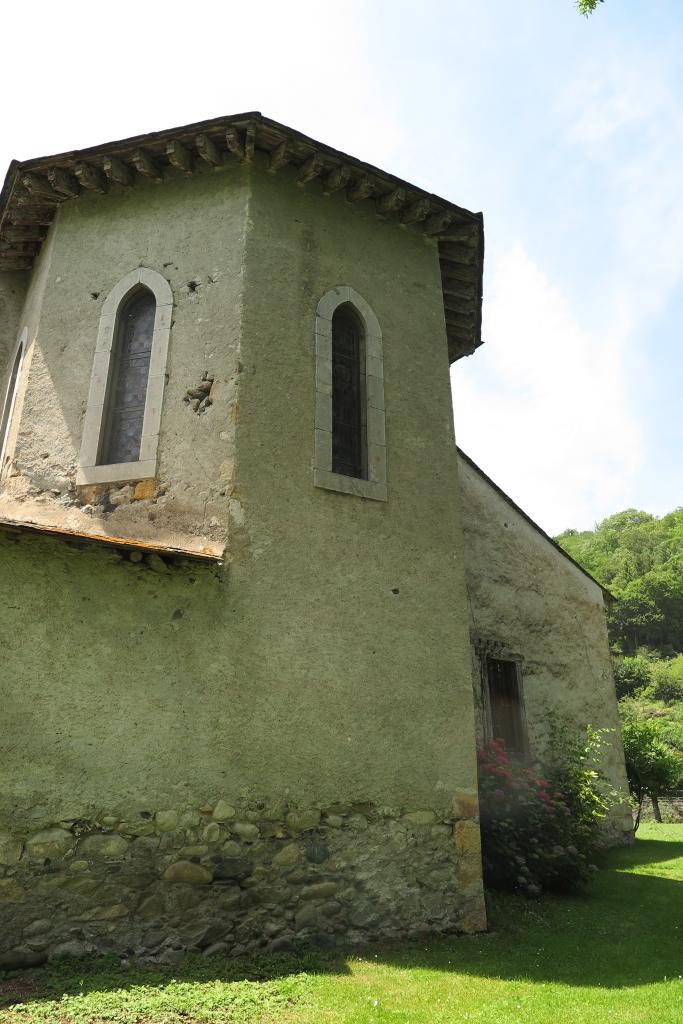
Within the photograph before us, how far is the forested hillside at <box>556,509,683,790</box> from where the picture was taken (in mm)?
54594

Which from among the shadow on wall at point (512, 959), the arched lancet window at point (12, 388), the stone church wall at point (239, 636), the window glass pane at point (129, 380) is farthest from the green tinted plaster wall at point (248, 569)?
the shadow on wall at point (512, 959)

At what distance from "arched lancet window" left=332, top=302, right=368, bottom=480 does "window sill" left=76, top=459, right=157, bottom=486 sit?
1.88 meters

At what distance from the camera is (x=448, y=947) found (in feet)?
19.6

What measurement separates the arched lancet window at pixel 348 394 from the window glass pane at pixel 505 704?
463 cm

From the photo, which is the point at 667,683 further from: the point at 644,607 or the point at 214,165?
the point at 214,165

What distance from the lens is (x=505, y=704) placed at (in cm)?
1066

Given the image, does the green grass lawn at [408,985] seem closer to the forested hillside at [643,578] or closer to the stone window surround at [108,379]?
the stone window surround at [108,379]

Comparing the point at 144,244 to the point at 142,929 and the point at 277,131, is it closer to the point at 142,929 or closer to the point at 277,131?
the point at 277,131

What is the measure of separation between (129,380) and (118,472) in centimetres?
124

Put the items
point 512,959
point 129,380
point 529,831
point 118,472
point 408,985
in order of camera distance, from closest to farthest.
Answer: point 408,985
point 512,959
point 118,472
point 129,380
point 529,831

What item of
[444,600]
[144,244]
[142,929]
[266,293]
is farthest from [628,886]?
[144,244]

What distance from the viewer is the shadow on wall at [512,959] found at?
15.7ft

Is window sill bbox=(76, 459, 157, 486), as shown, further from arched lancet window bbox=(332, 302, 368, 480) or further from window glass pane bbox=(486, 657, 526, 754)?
window glass pane bbox=(486, 657, 526, 754)

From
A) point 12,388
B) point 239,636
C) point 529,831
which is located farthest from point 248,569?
point 529,831
